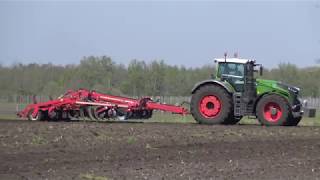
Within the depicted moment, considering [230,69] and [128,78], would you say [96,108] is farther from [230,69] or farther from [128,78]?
[128,78]

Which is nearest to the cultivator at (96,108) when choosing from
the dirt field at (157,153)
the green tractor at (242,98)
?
the green tractor at (242,98)

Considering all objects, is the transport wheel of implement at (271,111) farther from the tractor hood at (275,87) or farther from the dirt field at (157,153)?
the dirt field at (157,153)

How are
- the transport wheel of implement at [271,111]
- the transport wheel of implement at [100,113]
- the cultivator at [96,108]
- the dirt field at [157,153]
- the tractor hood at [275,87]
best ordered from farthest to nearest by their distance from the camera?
the transport wheel of implement at [100,113] < the cultivator at [96,108] < the tractor hood at [275,87] < the transport wheel of implement at [271,111] < the dirt field at [157,153]

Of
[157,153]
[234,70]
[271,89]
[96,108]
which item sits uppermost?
[234,70]

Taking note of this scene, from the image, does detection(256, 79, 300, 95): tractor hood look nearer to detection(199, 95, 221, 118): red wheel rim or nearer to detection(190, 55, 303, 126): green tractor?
detection(190, 55, 303, 126): green tractor

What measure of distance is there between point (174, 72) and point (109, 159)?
179 ft

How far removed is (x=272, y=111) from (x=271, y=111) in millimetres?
41

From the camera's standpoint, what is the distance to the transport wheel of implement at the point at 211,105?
21.1 meters

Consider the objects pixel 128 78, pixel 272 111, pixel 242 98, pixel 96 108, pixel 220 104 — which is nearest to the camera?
pixel 272 111

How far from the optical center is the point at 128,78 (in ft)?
197

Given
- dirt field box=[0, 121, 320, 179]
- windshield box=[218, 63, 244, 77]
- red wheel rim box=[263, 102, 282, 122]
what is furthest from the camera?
windshield box=[218, 63, 244, 77]

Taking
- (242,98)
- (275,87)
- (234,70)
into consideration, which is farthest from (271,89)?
(234,70)

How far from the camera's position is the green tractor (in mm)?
20719

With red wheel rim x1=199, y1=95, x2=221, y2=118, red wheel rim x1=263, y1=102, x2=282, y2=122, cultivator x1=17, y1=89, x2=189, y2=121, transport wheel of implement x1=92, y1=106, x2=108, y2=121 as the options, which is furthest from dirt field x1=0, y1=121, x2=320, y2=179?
transport wheel of implement x1=92, y1=106, x2=108, y2=121
